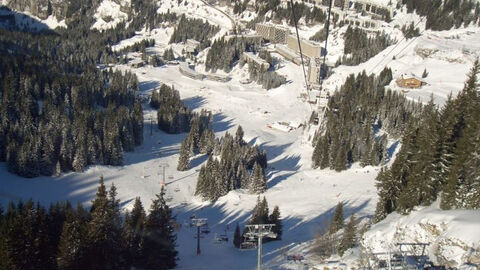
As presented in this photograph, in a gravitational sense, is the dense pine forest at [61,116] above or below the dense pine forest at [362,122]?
below

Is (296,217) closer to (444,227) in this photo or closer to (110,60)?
(444,227)

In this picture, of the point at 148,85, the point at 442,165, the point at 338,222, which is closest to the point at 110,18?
the point at 148,85

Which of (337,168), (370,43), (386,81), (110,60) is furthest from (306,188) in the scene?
(110,60)

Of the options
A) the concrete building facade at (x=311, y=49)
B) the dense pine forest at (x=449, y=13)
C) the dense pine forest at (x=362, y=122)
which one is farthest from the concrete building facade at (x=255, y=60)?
the dense pine forest at (x=449, y=13)

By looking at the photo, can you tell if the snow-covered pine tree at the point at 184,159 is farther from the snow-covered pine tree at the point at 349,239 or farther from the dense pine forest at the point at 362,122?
the snow-covered pine tree at the point at 349,239

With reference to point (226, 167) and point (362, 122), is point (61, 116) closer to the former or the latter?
point (226, 167)

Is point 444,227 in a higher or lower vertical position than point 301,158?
higher
